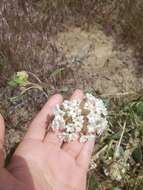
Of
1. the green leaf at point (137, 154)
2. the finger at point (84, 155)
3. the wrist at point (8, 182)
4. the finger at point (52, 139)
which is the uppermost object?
the wrist at point (8, 182)

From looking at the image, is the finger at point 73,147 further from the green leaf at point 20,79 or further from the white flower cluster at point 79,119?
the green leaf at point 20,79

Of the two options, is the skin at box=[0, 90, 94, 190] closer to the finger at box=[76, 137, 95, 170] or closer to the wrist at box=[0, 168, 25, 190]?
the finger at box=[76, 137, 95, 170]

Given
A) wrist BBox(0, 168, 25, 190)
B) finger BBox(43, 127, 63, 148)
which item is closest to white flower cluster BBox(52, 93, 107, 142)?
finger BBox(43, 127, 63, 148)

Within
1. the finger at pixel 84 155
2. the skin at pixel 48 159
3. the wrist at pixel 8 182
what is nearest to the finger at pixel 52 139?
the skin at pixel 48 159

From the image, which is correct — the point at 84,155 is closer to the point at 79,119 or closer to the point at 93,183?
the point at 79,119

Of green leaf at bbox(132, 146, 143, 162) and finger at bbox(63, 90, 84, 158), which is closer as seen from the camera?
finger at bbox(63, 90, 84, 158)

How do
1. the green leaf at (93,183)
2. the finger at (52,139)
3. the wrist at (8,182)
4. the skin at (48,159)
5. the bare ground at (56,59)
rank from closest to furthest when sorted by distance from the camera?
the wrist at (8,182) < the skin at (48,159) < the finger at (52,139) < the green leaf at (93,183) < the bare ground at (56,59)

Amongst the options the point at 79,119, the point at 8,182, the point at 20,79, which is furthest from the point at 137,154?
the point at 8,182
